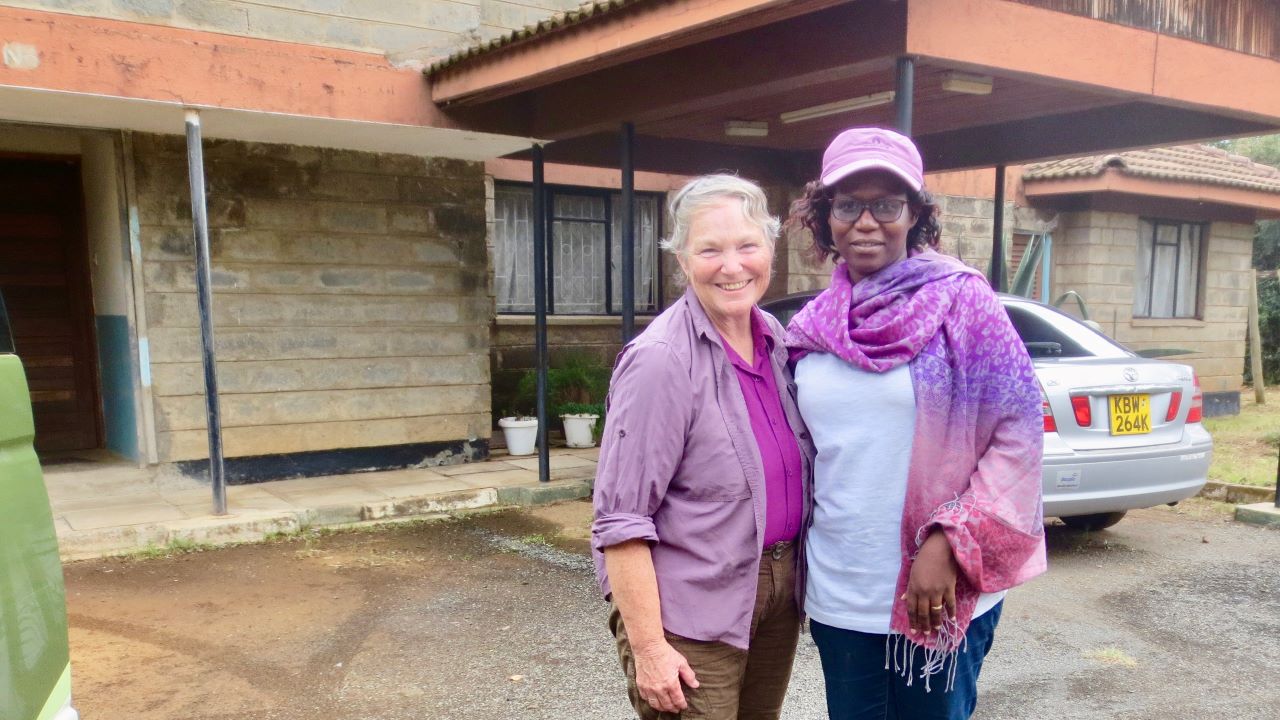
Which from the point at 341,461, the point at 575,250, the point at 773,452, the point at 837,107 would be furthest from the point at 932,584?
the point at 575,250

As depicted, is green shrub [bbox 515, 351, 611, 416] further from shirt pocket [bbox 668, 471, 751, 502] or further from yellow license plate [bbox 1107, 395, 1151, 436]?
shirt pocket [bbox 668, 471, 751, 502]

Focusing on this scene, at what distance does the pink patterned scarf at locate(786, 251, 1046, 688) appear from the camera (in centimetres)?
171

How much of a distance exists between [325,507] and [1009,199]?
8956mm

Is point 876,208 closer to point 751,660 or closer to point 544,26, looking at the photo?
point 751,660

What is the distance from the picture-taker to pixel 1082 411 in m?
4.79

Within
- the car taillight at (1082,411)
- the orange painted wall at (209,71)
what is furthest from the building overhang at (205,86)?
the car taillight at (1082,411)

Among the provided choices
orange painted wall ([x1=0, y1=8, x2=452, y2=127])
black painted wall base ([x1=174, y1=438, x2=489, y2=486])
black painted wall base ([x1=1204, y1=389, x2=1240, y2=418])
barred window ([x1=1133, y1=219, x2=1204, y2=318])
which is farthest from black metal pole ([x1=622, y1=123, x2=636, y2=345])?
black painted wall base ([x1=1204, y1=389, x2=1240, y2=418])

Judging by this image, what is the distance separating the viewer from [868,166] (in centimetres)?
181

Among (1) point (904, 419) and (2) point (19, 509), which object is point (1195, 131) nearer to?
(1) point (904, 419)

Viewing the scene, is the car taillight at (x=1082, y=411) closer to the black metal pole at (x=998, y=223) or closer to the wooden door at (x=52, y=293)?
the black metal pole at (x=998, y=223)

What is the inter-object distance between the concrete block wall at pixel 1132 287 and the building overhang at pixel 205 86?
786cm

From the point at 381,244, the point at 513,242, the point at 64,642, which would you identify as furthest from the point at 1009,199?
the point at 64,642

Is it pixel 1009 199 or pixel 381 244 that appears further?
pixel 1009 199

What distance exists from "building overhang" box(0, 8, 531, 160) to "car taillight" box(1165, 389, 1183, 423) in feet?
15.7
